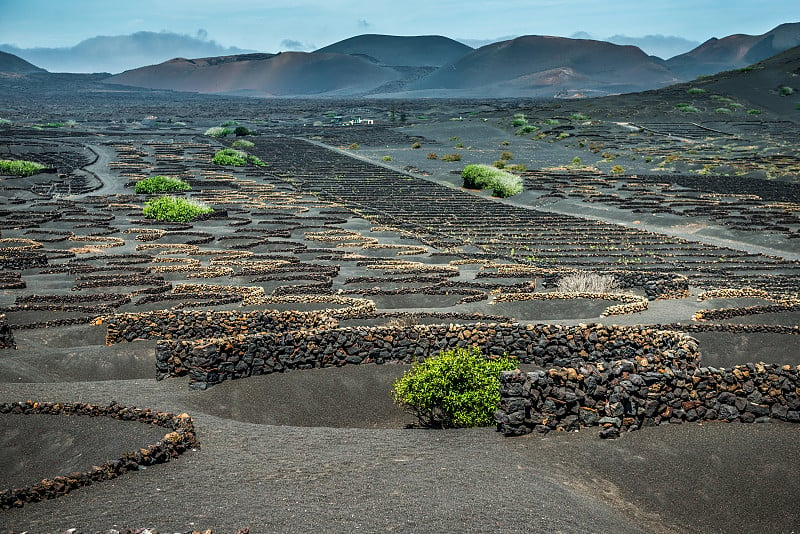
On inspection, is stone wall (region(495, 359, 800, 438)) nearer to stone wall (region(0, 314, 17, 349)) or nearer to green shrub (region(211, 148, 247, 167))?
stone wall (region(0, 314, 17, 349))

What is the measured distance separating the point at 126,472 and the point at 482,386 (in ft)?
23.2

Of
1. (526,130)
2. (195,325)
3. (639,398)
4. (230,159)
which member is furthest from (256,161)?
(639,398)

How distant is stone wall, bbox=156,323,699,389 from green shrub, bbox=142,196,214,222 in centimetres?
3499

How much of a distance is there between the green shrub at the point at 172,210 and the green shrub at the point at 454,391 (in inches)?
1563

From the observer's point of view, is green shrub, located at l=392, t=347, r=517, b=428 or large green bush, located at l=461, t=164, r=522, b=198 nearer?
green shrub, located at l=392, t=347, r=517, b=428

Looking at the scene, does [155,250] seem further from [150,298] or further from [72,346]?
[72,346]

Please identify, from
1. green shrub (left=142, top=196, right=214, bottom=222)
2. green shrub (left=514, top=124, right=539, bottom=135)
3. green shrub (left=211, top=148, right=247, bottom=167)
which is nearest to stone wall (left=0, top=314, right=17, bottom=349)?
green shrub (left=142, top=196, right=214, bottom=222)

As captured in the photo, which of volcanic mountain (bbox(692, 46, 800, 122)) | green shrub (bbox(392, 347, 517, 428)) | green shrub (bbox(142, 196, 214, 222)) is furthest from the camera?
volcanic mountain (bbox(692, 46, 800, 122))

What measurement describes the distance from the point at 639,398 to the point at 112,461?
967cm

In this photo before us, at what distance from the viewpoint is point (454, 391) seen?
1533 centimetres

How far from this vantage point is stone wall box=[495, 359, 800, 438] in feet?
46.4

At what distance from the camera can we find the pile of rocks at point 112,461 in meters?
11.2

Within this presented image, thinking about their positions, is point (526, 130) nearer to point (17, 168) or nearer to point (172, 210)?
point (17, 168)

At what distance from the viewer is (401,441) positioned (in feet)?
45.5
